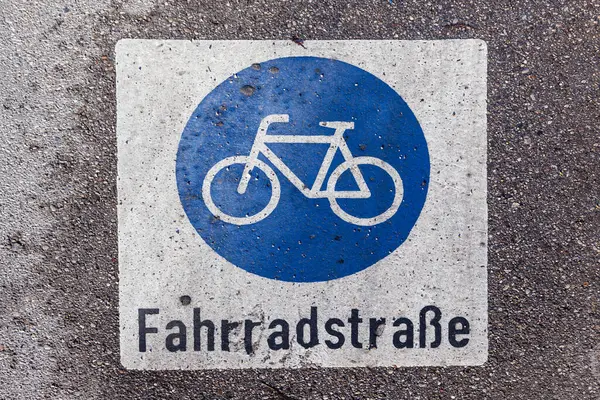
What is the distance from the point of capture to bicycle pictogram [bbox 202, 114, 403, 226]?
13.4 ft

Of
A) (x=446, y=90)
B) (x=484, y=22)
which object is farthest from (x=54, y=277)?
(x=484, y=22)

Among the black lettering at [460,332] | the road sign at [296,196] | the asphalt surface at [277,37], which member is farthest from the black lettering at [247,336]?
the black lettering at [460,332]

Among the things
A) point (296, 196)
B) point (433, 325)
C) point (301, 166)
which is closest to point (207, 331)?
point (296, 196)

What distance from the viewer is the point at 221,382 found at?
4.11 metres

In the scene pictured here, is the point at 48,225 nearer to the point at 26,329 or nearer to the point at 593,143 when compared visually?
the point at 26,329

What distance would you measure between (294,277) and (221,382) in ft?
2.84

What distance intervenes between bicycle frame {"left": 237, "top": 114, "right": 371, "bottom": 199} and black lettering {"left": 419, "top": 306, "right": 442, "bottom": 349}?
0.87m

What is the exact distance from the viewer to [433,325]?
4109 millimetres

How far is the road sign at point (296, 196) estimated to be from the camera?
13.4ft

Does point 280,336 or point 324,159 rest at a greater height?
point 324,159

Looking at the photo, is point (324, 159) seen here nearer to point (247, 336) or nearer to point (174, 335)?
point (247, 336)

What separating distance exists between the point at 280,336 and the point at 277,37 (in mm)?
2013

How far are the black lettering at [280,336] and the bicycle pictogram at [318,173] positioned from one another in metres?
0.71

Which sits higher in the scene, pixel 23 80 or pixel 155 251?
pixel 23 80
